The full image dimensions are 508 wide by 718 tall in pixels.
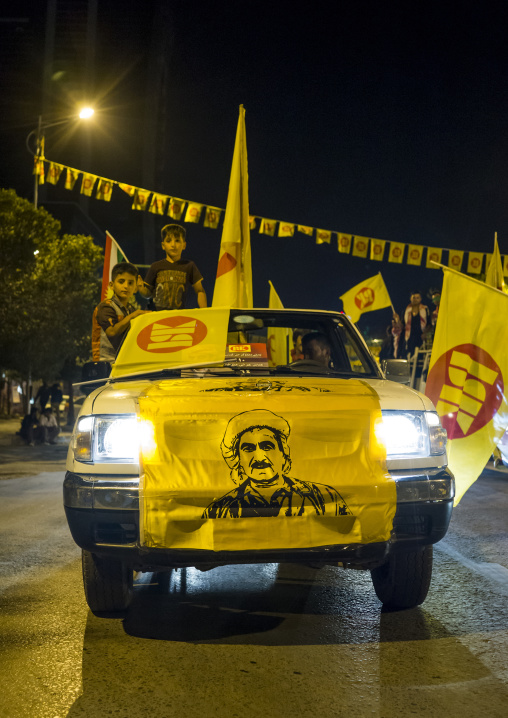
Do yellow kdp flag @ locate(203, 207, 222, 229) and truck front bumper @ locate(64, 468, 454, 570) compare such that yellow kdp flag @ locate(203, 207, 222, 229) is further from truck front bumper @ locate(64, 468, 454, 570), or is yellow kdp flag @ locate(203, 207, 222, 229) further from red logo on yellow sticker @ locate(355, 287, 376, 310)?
truck front bumper @ locate(64, 468, 454, 570)

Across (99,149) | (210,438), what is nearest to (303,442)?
(210,438)

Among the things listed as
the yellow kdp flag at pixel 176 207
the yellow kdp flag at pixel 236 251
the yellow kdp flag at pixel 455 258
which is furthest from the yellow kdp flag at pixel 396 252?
the yellow kdp flag at pixel 236 251

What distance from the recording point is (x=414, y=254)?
18.6 meters

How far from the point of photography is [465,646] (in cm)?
342

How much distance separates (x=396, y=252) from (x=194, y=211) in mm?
5363

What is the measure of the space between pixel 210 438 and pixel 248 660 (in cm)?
101

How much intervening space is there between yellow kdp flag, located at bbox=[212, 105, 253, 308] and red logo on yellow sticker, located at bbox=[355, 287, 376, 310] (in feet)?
23.3

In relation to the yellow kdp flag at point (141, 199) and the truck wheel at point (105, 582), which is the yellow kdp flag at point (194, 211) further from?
the truck wheel at point (105, 582)

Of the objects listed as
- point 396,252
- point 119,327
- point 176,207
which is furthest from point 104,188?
point 119,327

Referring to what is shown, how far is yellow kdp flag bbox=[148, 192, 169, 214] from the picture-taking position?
16969 millimetres

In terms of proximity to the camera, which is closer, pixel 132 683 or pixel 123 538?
pixel 132 683

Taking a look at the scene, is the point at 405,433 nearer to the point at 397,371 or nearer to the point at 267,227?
the point at 397,371

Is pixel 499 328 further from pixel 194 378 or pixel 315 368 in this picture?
pixel 194 378

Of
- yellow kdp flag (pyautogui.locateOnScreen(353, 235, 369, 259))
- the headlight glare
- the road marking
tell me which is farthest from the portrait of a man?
yellow kdp flag (pyautogui.locateOnScreen(353, 235, 369, 259))
